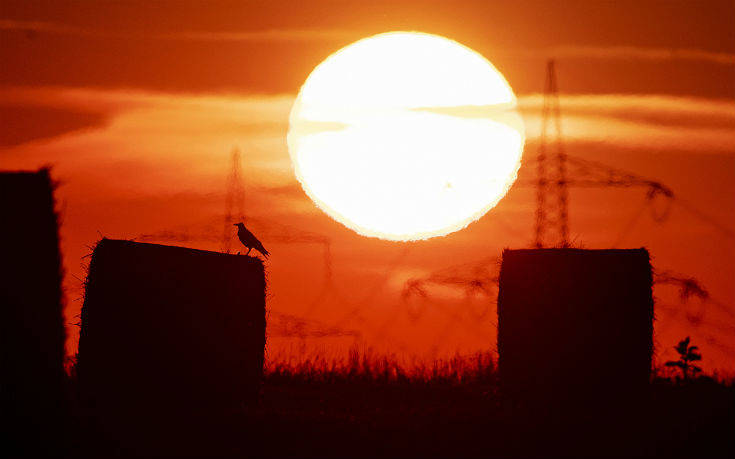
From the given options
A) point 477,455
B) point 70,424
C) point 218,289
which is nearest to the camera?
point 477,455

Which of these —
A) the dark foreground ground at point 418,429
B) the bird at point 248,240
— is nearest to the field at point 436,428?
the dark foreground ground at point 418,429

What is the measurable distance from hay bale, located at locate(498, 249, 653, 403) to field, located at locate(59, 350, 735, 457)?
274 millimetres

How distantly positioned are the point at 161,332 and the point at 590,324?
564 centimetres

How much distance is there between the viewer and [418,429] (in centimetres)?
1252

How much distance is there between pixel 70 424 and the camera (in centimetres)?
1231

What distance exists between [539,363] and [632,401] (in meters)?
1.32

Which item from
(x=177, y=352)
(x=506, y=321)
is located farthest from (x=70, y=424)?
(x=506, y=321)

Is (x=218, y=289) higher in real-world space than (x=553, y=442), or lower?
higher

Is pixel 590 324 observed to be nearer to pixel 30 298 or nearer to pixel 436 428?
pixel 436 428

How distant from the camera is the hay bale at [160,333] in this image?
14.3 m

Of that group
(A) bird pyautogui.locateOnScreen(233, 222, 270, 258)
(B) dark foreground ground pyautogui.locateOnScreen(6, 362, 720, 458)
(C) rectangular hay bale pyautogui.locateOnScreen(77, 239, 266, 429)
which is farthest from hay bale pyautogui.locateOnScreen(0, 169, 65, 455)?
(A) bird pyautogui.locateOnScreen(233, 222, 270, 258)

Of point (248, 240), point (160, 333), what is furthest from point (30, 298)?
point (248, 240)

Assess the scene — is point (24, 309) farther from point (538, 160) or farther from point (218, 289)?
point (538, 160)

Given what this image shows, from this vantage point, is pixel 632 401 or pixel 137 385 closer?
pixel 137 385
